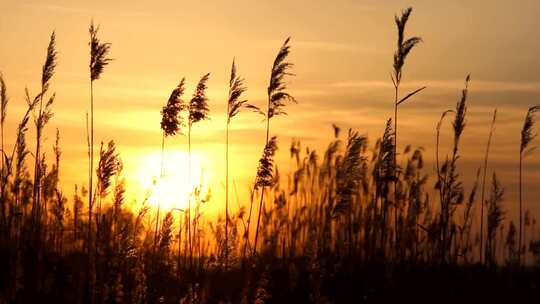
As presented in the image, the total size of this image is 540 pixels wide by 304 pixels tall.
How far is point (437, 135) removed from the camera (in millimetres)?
9297

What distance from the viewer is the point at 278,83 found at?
838cm

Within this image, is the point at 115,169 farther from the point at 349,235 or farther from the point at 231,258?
the point at 349,235

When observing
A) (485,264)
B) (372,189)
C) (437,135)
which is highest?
(437,135)

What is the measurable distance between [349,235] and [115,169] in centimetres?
433

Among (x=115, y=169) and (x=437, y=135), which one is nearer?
(x=115, y=169)

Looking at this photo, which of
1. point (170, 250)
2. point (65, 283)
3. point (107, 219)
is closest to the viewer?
point (65, 283)

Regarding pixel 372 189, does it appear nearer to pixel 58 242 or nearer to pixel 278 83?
pixel 278 83

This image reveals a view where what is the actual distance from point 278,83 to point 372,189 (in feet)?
13.1

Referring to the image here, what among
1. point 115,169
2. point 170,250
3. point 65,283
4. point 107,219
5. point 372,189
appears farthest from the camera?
point 372,189

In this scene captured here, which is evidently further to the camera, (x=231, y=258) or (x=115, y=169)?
(x=231, y=258)

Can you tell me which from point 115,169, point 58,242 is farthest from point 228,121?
point 58,242

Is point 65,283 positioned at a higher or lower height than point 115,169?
lower

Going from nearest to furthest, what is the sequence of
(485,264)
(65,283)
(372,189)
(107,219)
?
(65,283) → (107,219) → (485,264) → (372,189)

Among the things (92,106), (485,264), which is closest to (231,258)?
(92,106)
